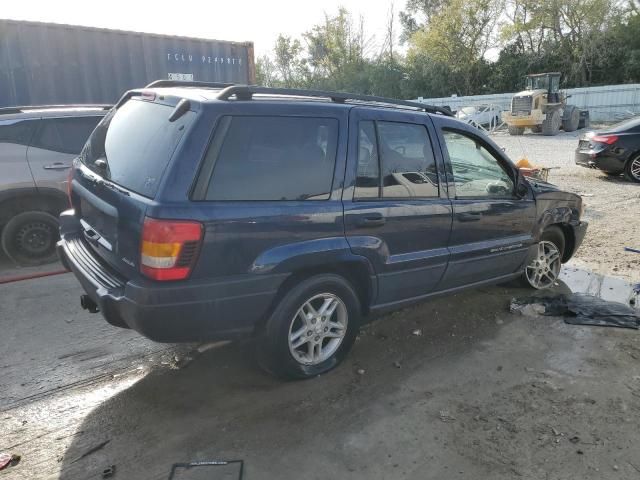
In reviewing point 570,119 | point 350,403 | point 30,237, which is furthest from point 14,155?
point 570,119

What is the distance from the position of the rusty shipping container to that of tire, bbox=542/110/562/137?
55.5 ft

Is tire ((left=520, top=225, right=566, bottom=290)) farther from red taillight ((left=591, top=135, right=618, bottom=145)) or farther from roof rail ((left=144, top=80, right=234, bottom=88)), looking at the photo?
red taillight ((left=591, top=135, right=618, bottom=145))

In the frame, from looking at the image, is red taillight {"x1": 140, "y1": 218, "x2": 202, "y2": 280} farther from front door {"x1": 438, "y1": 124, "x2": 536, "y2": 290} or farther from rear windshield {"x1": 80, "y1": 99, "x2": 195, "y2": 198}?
front door {"x1": 438, "y1": 124, "x2": 536, "y2": 290}

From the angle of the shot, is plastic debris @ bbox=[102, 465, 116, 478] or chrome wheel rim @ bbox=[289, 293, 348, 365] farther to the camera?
chrome wheel rim @ bbox=[289, 293, 348, 365]

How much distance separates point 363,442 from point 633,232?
6.31m

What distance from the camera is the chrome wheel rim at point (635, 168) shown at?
36.6ft

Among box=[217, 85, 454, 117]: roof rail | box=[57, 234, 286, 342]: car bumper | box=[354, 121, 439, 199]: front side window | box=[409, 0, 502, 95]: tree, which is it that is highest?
box=[409, 0, 502, 95]: tree

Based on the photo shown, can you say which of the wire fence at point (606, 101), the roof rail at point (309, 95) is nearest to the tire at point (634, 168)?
the roof rail at point (309, 95)

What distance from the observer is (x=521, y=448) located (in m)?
2.85

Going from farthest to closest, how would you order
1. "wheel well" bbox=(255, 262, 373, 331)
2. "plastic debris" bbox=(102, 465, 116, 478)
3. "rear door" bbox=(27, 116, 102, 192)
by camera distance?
"rear door" bbox=(27, 116, 102, 192) → "wheel well" bbox=(255, 262, 373, 331) → "plastic debris" bbox=(102, 465, 116, 478)

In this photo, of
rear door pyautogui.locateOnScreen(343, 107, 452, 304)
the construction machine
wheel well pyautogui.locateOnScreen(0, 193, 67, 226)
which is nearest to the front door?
rear door pyautogui.locateOnScreen(343, 107, 452, 304)

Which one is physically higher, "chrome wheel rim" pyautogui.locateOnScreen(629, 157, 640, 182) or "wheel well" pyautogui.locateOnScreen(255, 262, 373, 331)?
"wheel well" pyautogui.locateOnScreen(255, 262, 373, 331)

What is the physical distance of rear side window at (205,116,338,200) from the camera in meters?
2.90

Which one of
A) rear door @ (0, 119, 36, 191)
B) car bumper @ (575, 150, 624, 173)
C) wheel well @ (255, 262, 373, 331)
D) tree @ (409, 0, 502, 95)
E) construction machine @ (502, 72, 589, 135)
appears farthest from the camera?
tree @ (409, 0, 502, 95)
